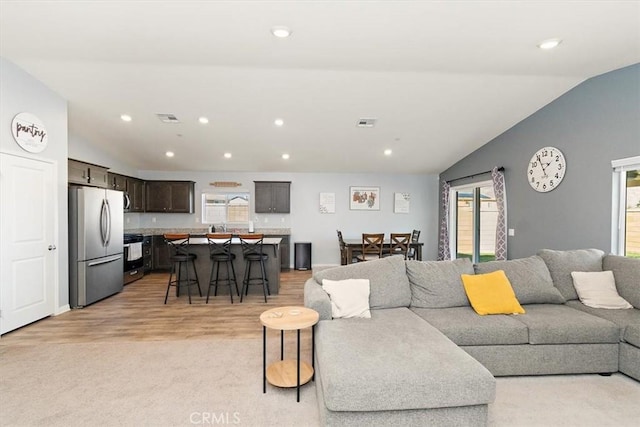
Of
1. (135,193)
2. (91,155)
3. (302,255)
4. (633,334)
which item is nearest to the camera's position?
(633,334)

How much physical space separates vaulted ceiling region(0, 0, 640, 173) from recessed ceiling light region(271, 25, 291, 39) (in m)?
0.05

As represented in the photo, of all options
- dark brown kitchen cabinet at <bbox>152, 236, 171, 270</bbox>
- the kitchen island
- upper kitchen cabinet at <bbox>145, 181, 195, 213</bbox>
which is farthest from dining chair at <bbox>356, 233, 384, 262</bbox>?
dark brown kitchen cabinet at <bbox>152, 236, 171, 270</bbox>

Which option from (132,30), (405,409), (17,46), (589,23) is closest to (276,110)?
(132,30)

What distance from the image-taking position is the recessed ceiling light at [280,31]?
284 centimetres

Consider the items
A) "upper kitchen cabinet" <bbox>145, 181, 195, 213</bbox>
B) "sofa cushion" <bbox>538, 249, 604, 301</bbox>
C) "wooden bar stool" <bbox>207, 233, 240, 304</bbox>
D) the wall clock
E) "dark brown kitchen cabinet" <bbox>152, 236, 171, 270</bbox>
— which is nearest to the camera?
"sofa cushion" <bbox>538, 249, 604, 301</bbox>

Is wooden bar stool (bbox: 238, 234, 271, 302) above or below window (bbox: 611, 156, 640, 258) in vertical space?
below

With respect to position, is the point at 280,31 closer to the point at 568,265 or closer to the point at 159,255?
the point at 568,265

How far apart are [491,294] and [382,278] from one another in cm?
101

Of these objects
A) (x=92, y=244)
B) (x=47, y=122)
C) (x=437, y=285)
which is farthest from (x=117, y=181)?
(x=437, y=285)

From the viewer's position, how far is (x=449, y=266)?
320 centimetres

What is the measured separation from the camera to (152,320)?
3.96 metres

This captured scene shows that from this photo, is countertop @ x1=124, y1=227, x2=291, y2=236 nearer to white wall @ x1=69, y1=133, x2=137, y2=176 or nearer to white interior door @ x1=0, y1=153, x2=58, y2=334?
white wall @ x1=69, y1=133, x2=137, y2=176

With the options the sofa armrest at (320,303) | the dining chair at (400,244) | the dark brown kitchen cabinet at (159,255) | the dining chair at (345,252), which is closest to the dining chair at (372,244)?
the dining chair at (400,244)

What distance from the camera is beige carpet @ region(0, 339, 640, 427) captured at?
2.06m
